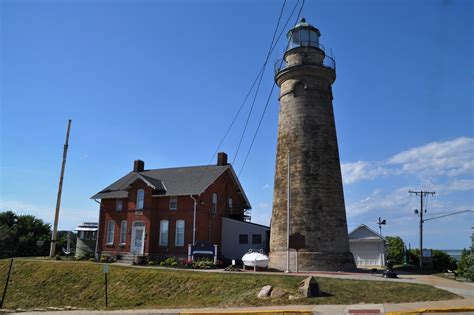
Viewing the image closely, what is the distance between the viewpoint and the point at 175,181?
35688 millimetres

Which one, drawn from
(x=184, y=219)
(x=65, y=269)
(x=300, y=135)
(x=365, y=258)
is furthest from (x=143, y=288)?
(x=365, y=258)

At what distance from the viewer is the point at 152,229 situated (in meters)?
33.5

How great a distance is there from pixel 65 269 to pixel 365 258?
26771 mm

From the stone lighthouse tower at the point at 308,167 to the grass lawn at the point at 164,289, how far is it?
645cm

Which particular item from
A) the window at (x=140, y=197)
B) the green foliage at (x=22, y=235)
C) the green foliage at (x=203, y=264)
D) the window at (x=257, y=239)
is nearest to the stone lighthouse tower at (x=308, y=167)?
the green foliage at (x=203, y=264)

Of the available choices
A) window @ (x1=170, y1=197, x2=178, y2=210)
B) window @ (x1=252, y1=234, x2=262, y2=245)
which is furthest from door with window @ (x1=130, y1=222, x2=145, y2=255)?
window @ (x1=252, y1=234, x2=262, y2=245)

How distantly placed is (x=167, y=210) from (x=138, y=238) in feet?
10.9

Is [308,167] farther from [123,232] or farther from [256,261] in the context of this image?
[123,232]

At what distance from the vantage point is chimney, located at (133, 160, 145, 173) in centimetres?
4056

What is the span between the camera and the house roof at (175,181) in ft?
111

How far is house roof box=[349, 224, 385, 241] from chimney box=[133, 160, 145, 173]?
21442mm

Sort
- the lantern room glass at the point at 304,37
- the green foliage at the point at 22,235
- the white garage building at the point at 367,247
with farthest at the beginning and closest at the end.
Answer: the green foliage at the point at 22,235, the white garage building at the point at 367,247, the lantern room glass at the point at 304,37

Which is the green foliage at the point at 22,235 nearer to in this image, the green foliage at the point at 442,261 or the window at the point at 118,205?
the window at the point at 118,205

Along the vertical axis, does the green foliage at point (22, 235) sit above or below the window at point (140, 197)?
below
